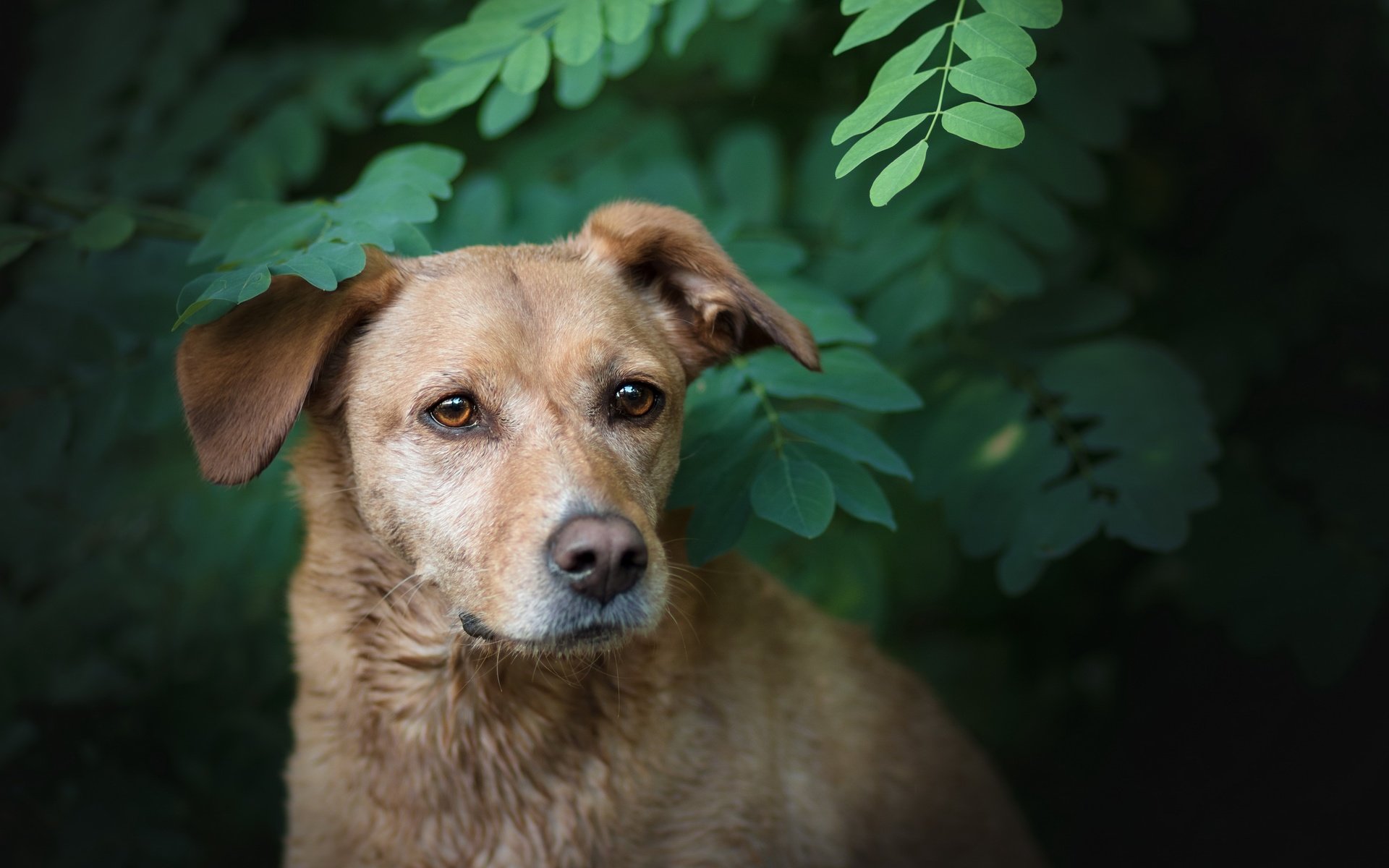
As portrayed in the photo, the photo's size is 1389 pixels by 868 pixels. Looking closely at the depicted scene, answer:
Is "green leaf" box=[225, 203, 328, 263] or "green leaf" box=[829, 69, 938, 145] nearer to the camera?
"green leaf" box=[829, 69, 938, 145]

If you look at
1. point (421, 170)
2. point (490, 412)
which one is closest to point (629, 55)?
point (421, 170)

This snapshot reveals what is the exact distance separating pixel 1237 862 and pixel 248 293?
4.72 meters

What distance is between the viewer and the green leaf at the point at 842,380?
285 centimetres

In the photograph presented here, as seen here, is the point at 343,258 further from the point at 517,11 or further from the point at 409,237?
the point at 517,11

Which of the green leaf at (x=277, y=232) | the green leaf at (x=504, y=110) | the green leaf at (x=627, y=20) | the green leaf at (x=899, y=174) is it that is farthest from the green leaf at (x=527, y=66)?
the green leaf at (x=899, y=174)

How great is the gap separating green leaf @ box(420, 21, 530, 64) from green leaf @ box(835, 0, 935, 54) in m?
0.99

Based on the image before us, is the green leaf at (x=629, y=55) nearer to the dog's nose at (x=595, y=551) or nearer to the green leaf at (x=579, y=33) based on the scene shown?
the green leaf at (x=579, y=33)

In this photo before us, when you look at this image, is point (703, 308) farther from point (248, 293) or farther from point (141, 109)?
point (141, 109)

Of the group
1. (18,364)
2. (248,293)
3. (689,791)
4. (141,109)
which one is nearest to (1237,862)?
(689,791)

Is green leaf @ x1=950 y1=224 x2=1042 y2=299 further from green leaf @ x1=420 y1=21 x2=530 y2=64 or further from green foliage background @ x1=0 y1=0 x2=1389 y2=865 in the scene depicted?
green leaf @ x1=420 y1=21 x2=530 y2=64

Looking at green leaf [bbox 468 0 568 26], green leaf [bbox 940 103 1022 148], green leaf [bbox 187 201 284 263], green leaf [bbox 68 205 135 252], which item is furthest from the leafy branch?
green leaf [bbox 68 205 135 252]

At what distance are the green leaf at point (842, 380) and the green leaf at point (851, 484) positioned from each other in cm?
19

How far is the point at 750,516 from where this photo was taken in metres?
2.67

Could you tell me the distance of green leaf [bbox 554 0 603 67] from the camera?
2.79m
